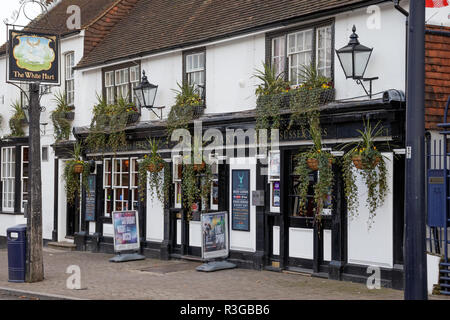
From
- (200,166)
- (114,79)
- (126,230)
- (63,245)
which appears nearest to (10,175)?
(63,245)

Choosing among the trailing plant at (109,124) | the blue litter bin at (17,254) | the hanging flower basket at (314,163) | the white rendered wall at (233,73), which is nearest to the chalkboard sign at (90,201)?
the trailing plant at (109,124)

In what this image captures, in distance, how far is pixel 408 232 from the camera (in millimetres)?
8336

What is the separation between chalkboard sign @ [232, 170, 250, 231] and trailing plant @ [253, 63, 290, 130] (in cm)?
139

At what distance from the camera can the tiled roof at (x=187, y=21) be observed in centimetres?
1423

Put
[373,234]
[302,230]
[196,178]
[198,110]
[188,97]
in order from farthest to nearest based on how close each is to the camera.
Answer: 1. [188,97]
2. [198,110]
3. [196,178]
4. [302,230]
5. [373,234]

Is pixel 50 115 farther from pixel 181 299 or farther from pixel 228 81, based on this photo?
pixel 181 299

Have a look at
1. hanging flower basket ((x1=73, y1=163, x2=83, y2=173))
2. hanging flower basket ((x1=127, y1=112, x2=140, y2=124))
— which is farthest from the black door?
hanging flower basket ((x1=127, y1=112, x2=140, y2=124))

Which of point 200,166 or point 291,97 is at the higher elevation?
point 291,97

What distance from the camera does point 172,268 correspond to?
1504cm

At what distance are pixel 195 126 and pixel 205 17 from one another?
10.3 feet

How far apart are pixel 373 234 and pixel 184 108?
5971 mm

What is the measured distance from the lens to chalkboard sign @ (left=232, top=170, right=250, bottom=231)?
48.7 feet

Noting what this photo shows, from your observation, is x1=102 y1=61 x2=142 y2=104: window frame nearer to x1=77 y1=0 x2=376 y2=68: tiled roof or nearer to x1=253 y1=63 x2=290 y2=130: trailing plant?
x1=77 y1=0 x2=376 y2=68: tiled roof

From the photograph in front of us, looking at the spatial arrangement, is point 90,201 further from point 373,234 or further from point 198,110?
point 373,234
